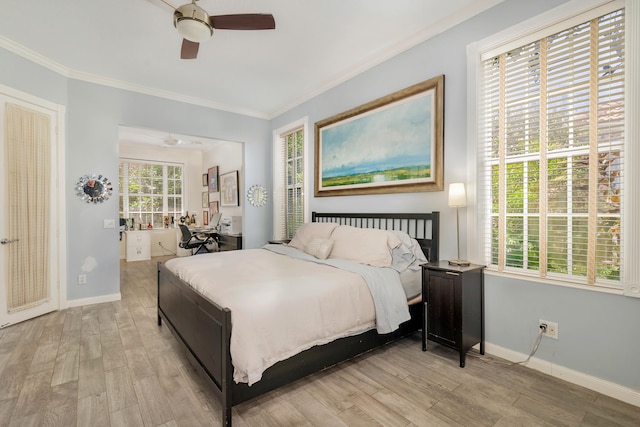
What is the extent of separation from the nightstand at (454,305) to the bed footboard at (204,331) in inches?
64.1

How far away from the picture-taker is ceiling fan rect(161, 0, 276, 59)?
2037 mm

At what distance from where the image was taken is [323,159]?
13.8 feet

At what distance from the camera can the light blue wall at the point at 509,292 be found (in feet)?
6.17

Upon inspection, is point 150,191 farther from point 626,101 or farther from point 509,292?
point 626,101

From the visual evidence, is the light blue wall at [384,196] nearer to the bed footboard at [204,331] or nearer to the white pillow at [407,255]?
the white pillow at [407,255]

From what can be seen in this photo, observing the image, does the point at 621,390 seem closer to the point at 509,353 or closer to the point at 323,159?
the point at 509,353

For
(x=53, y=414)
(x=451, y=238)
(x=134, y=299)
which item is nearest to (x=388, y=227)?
(x=451, y=238)

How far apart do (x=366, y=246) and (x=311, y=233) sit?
37.0 inches

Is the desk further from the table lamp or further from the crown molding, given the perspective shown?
the table lamp

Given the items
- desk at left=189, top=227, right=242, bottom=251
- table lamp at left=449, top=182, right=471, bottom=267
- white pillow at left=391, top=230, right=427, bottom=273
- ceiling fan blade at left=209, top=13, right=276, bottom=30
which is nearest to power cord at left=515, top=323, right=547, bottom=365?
table lamp at left=449, top=182, right=471, bottom=267

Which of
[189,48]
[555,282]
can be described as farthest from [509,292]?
[189,48]

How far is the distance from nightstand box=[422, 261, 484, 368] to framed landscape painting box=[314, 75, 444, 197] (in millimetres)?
846

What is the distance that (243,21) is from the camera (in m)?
2.17

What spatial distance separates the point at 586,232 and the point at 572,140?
25.2 inches
